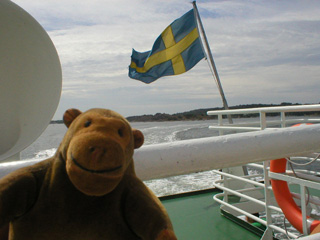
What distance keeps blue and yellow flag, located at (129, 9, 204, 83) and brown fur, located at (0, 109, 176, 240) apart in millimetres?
5578

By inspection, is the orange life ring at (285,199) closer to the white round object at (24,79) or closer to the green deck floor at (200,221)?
the green deck floor at (200,221)

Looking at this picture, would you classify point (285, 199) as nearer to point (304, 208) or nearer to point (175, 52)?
point (304, 208)

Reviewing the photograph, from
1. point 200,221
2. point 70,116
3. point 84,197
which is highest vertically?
point 70,116

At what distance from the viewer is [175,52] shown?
596 centimetres

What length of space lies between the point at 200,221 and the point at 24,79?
313 cm

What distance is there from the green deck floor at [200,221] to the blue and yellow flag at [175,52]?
8.79 feet

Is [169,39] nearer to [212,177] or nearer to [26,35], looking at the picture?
[212,177]

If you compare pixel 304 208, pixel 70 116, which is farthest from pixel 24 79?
pixel 304 208

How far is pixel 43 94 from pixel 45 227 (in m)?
→ 0.38

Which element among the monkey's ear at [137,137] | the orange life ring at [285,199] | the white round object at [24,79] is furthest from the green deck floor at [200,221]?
the monkey's ear at [137,137]

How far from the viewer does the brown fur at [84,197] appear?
1.23 ft

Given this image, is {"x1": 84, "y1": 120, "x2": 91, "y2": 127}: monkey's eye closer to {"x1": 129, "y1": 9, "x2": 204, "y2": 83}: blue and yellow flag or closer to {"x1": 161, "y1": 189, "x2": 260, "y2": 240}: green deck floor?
{"x1": 161, "y1": 189, "x2": 260, "y2": 240}: green deck floor

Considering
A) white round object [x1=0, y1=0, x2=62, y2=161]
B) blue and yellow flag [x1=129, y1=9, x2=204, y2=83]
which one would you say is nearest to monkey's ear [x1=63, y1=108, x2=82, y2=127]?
white round object [x1=0, y1=0, x2=62, y2=161]

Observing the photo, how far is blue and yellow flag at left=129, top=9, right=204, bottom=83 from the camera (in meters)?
5.93
